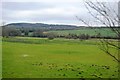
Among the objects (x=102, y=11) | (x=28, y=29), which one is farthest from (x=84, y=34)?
(x=28, y=29)

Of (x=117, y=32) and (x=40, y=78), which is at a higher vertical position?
(x=117, y=32)

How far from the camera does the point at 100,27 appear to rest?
3531 mm

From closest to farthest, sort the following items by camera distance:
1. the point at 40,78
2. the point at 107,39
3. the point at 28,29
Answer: the point at 107,39
the point at 40,78
the point at 28,29

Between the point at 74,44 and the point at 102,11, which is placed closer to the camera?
the point at 102,11

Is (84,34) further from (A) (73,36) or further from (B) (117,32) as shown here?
(B) (117,32)

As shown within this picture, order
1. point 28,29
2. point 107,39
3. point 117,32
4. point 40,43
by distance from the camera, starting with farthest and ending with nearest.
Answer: point 40,43
point 28,29
point 107,39
point 117,32

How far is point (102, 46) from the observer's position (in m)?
3.64

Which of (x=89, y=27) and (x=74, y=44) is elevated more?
(x=89, y=27)

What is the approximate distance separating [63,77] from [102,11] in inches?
448

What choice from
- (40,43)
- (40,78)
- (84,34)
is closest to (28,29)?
(40,43)

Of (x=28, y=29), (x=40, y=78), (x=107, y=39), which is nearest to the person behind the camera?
(x=107, y=39)

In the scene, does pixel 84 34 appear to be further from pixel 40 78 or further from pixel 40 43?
pixel 40 43

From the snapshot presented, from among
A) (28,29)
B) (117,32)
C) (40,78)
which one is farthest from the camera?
(28,29)

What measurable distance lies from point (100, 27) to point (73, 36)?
0.71 metres
